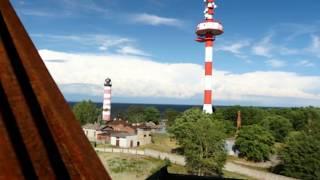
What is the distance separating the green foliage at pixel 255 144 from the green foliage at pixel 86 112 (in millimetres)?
44260

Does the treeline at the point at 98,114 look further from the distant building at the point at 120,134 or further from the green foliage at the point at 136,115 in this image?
the distant building at the point at 120,134

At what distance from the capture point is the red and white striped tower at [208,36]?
201 feet

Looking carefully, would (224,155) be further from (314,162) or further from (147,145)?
(147,145)

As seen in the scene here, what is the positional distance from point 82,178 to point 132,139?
59152mm

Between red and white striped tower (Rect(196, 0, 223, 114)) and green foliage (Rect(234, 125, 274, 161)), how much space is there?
11328 millimetres

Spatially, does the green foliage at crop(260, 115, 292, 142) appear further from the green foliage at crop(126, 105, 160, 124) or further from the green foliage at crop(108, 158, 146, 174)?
the green foliage at crop(126, 105, 160, 124)

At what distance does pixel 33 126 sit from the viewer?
264 cm

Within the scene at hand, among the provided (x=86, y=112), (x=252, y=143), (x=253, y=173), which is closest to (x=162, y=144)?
(x=252, y=143)

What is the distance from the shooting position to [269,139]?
51125 mm

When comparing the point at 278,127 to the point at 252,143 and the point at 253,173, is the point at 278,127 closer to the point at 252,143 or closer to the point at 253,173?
the point at 252,143

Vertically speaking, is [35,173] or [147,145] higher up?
[35,173]

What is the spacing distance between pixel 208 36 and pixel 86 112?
36.9 meters

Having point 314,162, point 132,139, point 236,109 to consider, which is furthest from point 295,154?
point 236,109

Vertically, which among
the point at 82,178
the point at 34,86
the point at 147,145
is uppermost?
the point at 34,86
